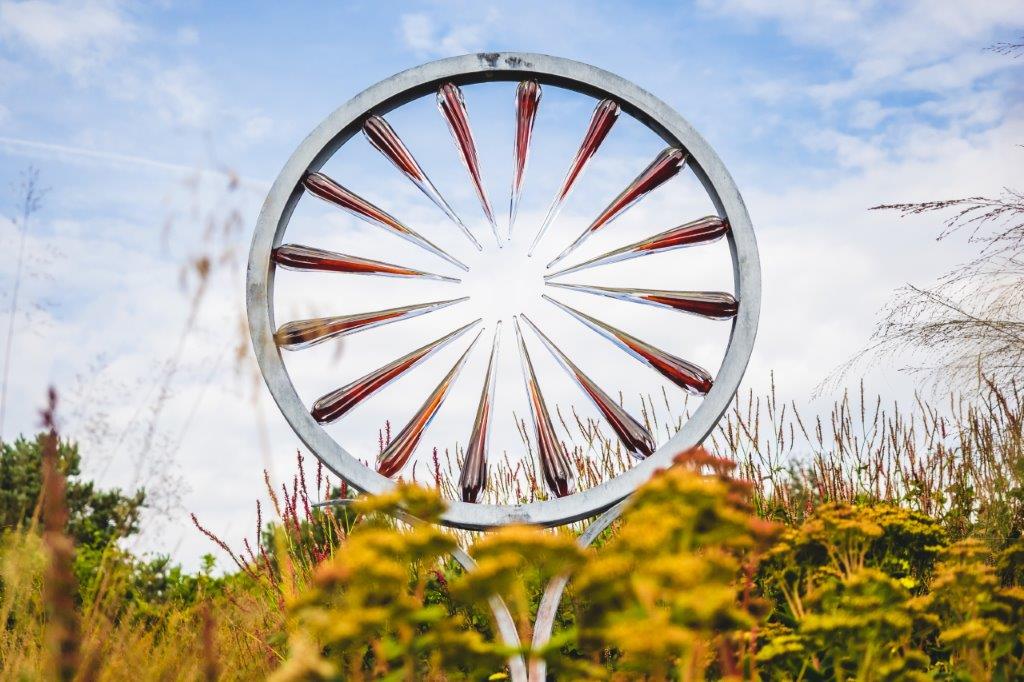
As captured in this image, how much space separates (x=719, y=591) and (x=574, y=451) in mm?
3996

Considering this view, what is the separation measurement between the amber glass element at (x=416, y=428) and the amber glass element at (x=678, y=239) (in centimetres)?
68

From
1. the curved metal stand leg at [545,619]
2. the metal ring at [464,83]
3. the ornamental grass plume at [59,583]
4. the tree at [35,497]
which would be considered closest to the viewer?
the ornamental grass plume at [59,583]

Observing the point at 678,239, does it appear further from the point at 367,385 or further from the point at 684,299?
the point at 367,385

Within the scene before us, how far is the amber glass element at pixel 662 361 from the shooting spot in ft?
11.9

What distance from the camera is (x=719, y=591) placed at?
1598mm

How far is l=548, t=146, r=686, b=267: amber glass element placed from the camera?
12.2 feet

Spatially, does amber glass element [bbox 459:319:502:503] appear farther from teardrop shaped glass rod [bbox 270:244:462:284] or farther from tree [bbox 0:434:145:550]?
tree [bbox 0:434:145:550]

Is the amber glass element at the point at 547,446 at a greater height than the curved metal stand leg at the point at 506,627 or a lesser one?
greater

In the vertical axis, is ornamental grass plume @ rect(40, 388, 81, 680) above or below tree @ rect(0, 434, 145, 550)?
below

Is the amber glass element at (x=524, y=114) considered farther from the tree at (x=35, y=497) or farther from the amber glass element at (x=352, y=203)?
the tree at (x=35, y=497)

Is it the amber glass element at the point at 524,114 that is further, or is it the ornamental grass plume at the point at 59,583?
the amber glass element at the point at 524,114

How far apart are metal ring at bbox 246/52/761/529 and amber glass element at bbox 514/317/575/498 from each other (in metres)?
0.12

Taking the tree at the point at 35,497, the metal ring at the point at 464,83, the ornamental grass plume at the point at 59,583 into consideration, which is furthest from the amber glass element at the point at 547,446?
the tree at the point at 35,497

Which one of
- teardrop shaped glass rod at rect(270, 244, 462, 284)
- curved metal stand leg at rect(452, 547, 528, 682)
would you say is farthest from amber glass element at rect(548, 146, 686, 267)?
curved metal stand leg at rect(452, 547, 528, 682)
